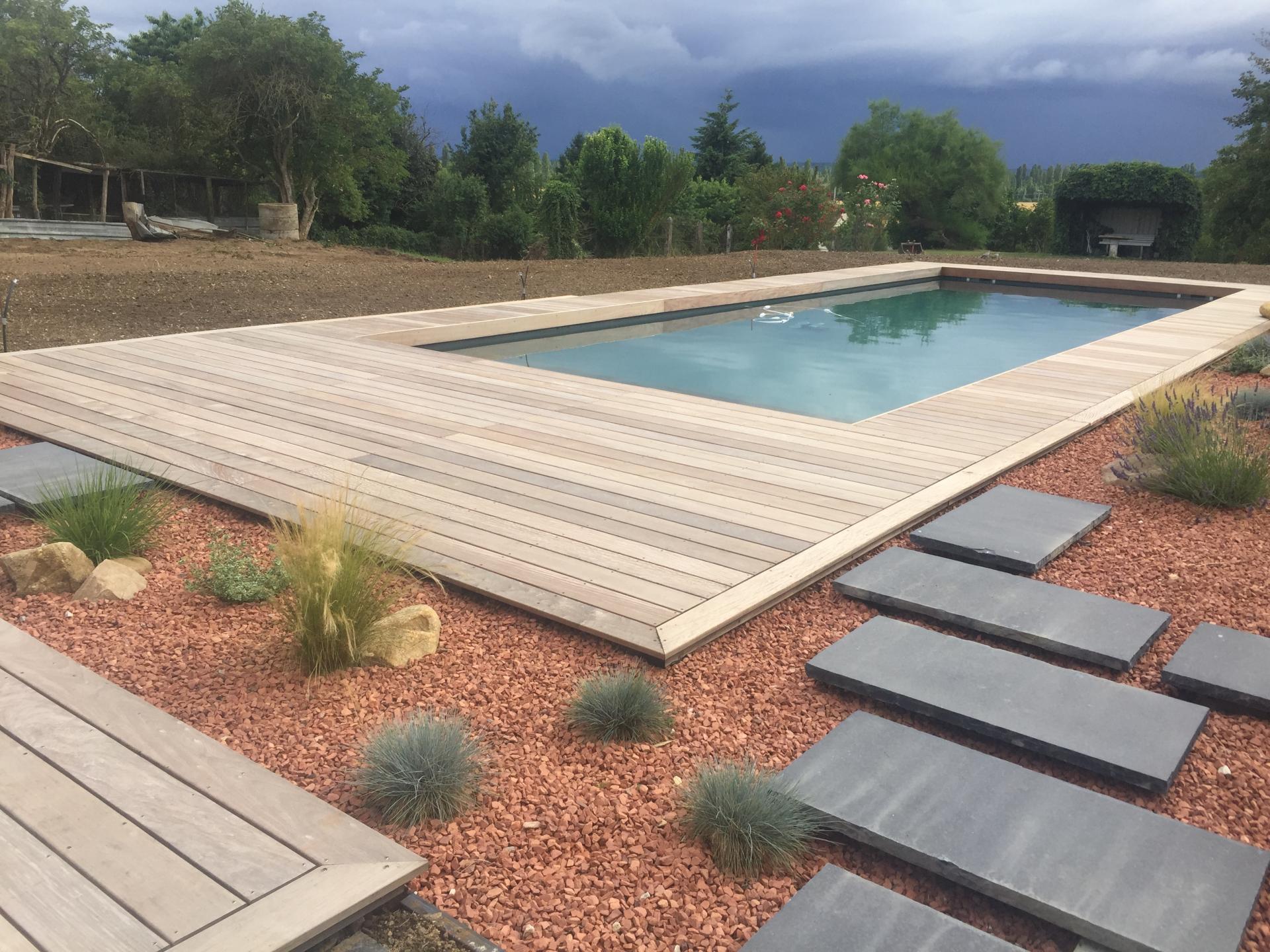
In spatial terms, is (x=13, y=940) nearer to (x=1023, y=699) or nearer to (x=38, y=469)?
(x=1023, y=699)

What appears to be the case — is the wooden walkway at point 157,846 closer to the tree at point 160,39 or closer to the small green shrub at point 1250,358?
the small green shrub at point 1250,358

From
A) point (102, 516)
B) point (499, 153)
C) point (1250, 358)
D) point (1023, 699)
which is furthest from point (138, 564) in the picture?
point (499, 153)

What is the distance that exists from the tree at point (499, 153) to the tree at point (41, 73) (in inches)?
337

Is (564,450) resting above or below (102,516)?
above

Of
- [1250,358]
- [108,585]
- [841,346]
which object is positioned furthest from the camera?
[841,346]

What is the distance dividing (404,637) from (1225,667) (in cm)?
194

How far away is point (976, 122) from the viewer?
26.4 metres

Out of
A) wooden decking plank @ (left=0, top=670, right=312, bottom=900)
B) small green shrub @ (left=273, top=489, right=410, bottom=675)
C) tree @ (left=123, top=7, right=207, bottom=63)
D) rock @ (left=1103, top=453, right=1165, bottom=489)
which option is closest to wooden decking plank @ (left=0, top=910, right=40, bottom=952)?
wooden decking plank @ (left=0, top=670, right=312, bottom=900)

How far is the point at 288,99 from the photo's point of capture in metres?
17.9

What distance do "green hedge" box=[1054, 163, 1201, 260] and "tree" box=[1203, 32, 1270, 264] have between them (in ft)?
10.3

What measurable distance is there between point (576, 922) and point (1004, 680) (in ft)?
3.72

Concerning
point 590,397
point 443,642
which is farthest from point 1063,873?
point 590,397

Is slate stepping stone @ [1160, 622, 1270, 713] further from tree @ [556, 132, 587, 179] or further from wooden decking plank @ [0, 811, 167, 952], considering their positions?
tree @ [556, 132, 587, 179]

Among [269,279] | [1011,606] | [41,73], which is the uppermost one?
[41,73]
